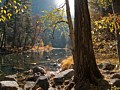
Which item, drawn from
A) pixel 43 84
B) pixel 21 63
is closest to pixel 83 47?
pixel 43 84

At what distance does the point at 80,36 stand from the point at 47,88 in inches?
198

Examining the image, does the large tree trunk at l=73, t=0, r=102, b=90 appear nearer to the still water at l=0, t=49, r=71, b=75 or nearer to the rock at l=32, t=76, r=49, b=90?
the rock at l=32, t=76, r=49, b=90

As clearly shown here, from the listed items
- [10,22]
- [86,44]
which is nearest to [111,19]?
[86,44]

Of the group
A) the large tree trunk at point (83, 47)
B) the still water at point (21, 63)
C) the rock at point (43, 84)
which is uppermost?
the large tree trunk at point (83, 47)

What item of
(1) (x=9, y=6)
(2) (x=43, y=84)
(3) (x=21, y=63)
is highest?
(1) (x=9, y=6)

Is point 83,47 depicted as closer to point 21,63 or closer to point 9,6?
point 9,6

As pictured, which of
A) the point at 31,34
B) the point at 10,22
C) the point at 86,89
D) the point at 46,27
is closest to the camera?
the point at 86,89

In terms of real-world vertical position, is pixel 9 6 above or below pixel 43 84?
above

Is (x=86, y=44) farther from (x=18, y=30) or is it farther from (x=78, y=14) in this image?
(x=18, y=30)

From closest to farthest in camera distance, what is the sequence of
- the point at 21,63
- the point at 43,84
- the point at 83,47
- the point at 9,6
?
1. the point at 9,6
2. the point at 83,47
3. the point at 43,84
4. the point at 21,63

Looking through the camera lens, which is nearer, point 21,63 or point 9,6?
point 9,6

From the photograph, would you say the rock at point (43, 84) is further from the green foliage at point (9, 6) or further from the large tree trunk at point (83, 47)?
the green foliage at point (9, 6)

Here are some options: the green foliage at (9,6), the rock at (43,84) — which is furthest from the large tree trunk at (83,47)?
the green foliage at (9,6)

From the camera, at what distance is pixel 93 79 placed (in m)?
10.0
